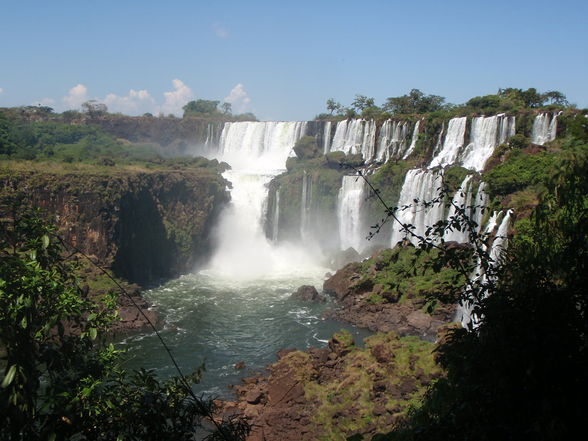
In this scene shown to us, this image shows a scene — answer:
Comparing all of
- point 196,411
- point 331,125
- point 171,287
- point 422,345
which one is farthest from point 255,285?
point 196,411

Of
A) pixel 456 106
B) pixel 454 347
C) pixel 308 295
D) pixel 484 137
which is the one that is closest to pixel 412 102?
pixel 456 106

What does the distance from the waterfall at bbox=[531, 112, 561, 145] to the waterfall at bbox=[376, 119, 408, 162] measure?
30.8ft

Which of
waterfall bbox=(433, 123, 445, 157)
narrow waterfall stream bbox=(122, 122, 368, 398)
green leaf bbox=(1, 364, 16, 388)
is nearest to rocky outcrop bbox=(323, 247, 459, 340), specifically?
narrow waterfall stream bbox=(122, 122, 368, 398)

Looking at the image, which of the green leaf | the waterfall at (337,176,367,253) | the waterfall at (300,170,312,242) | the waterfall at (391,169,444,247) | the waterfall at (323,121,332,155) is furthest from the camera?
the waterfall at (323,121,332,155)

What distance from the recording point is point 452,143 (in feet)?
104

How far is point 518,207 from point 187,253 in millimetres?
22736

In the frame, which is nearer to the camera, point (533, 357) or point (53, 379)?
point (533, 357)

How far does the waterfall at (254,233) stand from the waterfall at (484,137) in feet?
40.8

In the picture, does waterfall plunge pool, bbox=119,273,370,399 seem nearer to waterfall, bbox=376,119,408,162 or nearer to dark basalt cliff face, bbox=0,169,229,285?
dark basalt cliff face, bbox=0,169,229,285

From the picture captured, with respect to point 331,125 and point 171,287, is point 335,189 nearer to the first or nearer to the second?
point 331,125

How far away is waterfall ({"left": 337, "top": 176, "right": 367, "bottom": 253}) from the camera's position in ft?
108

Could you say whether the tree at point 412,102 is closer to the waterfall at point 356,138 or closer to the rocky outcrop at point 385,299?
the waterfall at point 356,138

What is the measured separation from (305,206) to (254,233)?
447 centimetres

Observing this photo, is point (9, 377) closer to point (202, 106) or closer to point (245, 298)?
point (245, 298)
